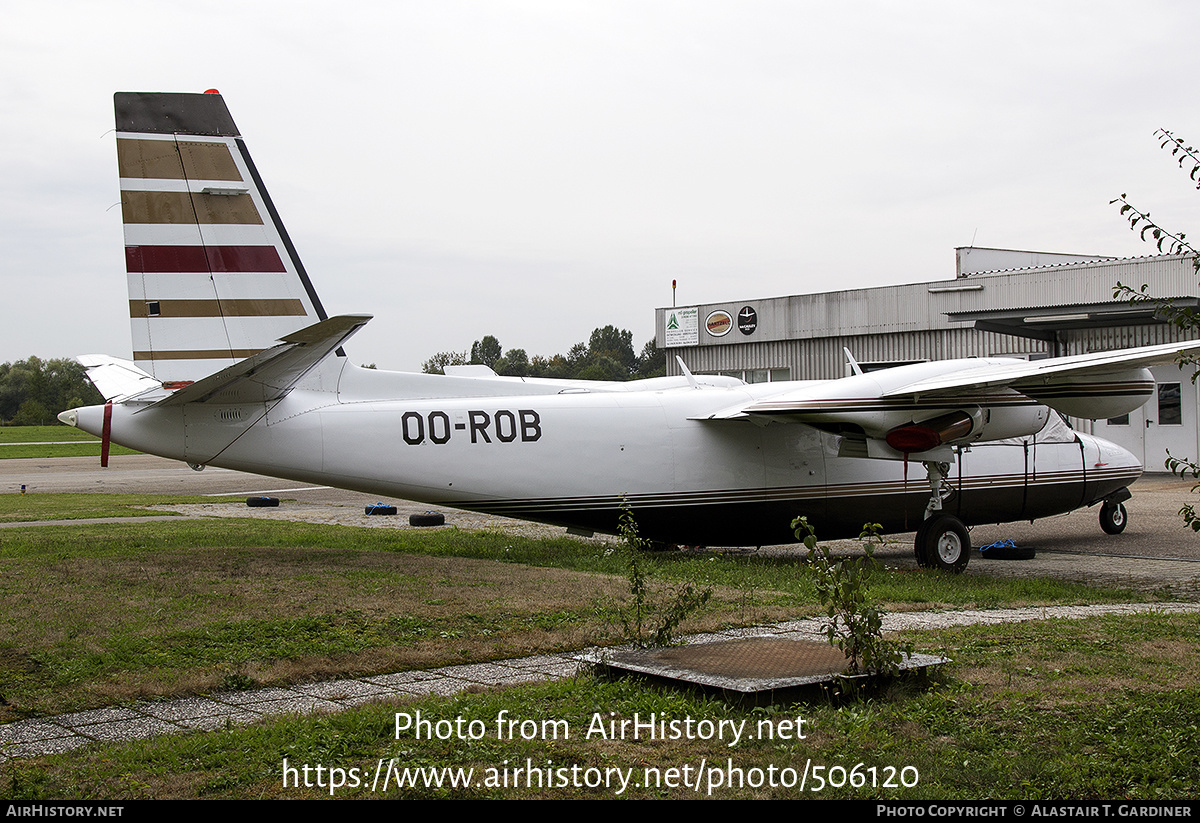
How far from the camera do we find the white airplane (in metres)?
11.7

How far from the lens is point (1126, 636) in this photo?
8.25 metres

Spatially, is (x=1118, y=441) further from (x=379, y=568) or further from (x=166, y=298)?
(x=166, y=298)

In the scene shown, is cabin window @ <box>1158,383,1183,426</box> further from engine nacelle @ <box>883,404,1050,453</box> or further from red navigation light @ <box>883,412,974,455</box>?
red navigation light @ <box>883,412,974,455</box>

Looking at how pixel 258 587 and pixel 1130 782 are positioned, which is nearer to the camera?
pixel 1130 782

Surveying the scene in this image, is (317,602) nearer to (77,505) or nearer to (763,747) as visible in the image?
(763,747)

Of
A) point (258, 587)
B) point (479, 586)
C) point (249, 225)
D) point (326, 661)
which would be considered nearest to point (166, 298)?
point (249, 225)

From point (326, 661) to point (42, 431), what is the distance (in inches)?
3291

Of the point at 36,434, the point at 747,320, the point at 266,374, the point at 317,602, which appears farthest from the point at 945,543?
the point at 36,434

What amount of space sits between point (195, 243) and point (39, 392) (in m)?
92.0

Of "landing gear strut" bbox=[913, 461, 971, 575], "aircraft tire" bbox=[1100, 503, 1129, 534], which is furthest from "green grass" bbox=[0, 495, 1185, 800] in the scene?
→ "aircraft tire" bbox=[1100, 503, 1129, 534]

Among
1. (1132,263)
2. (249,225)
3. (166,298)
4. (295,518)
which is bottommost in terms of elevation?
(295,518)

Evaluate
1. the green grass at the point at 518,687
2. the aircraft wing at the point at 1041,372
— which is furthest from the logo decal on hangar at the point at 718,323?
the green grass at the point at 518,687

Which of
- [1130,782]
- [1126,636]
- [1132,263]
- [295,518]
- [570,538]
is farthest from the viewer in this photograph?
[1132,263]

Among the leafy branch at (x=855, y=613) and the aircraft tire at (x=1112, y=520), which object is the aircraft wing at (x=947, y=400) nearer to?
the aircraft tire at (x=1112, y=520)
